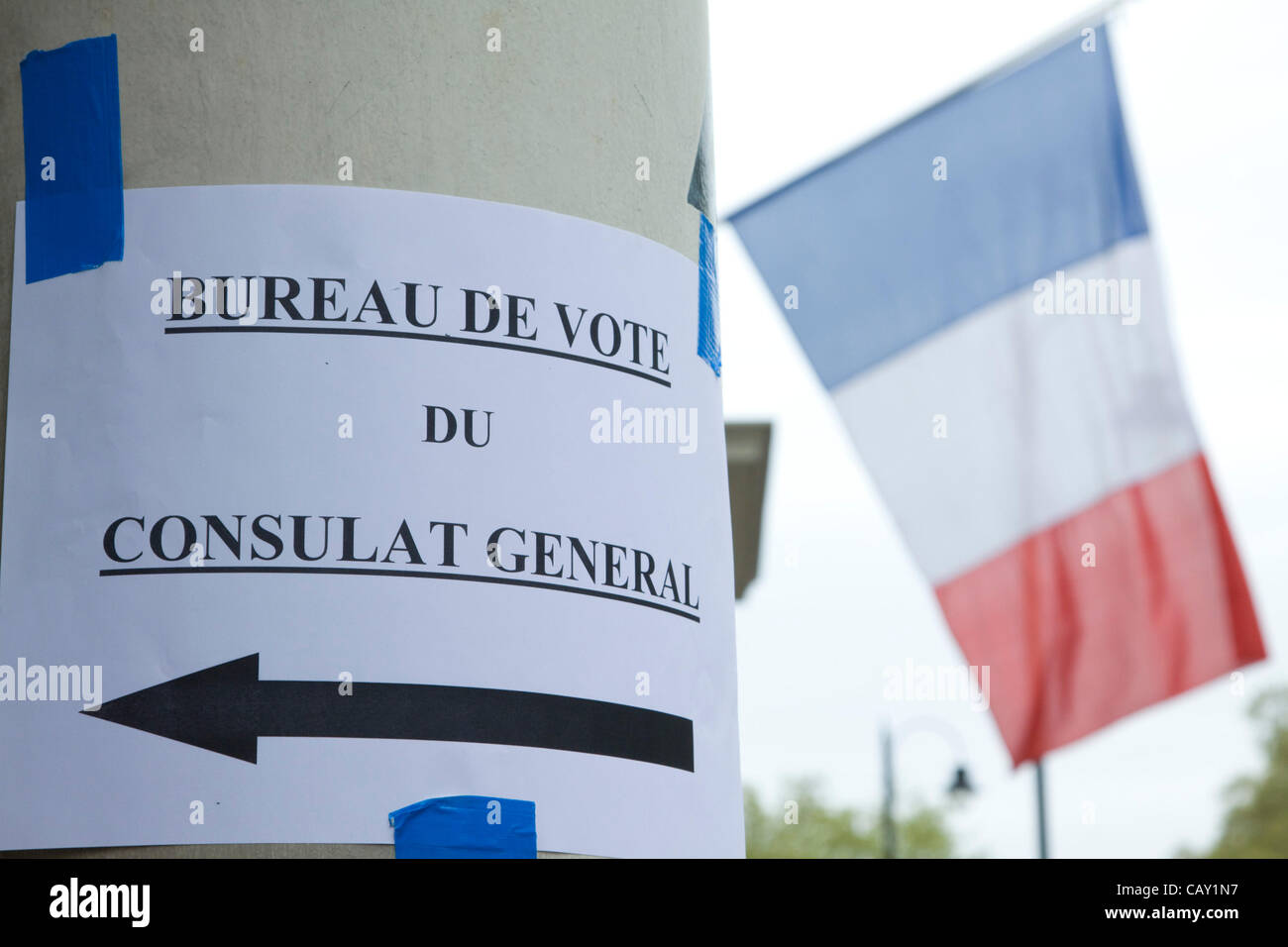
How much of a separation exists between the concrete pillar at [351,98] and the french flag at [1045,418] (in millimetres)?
4575

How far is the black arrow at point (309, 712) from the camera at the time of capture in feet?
6.73

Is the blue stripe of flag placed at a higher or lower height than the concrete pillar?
higher

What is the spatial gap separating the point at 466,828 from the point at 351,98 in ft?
3.02

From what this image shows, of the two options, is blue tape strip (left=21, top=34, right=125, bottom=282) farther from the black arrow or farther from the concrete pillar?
the black arrow

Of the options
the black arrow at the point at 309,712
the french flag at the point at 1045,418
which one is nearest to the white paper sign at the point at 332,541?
the black arrow at the point at 309,712

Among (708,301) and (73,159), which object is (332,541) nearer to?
(73,159)

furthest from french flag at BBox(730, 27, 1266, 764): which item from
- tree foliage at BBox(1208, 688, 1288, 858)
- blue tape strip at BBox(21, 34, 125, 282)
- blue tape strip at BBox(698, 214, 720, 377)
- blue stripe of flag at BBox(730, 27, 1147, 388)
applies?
tree foliage at BBox(1208, 688, 1288, 858)

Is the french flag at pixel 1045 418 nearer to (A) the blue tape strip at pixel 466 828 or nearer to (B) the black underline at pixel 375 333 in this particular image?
(B) the black underline at pixel 375 333

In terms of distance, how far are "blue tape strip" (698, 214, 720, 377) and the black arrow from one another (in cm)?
66

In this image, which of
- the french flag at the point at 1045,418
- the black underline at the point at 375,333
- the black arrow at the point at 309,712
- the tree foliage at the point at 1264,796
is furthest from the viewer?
the tree foliage at the point at 1264,796

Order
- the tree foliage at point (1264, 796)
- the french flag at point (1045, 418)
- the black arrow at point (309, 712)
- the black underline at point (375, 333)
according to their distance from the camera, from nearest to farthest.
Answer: the black arrow at point (309, 712)
the black underline at point (375, 333)
the french flag at point (1045, 418)
the tree foliage at point (1264, 796)

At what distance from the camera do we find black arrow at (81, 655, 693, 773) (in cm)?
205
